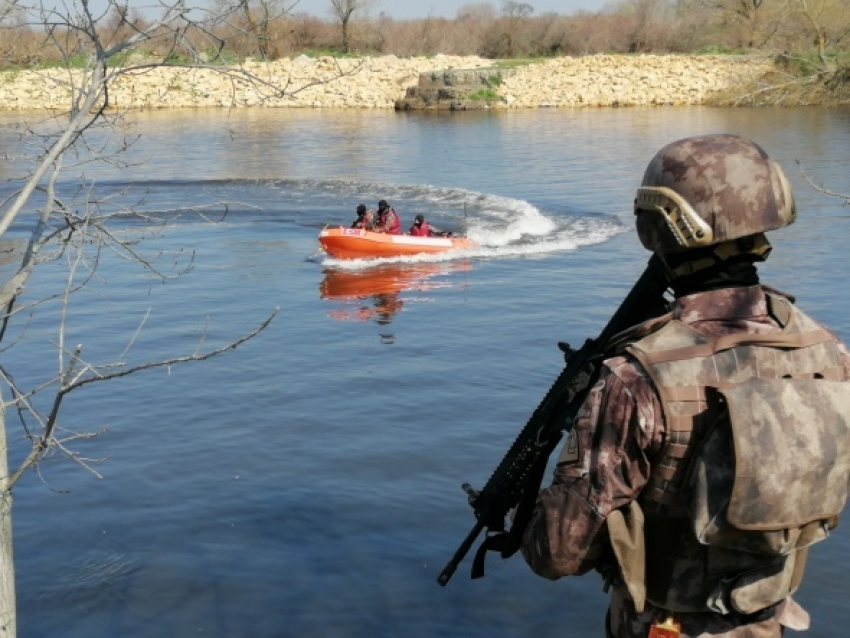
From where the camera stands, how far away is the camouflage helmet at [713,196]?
302cm

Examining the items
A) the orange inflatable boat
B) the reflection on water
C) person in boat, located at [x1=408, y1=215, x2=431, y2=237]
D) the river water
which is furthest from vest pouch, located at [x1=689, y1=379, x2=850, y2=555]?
person in boat, located at [x1=408, y1=215, x2=431, y2=237]

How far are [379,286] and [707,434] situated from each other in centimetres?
1798

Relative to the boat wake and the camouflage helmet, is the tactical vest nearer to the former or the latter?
the camouflage helmet

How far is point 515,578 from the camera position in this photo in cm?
802

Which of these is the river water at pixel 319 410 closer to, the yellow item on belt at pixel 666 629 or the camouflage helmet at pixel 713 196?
the camouflage helmet at pixel 713 196

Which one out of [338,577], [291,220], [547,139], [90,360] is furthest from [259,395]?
[547,139]

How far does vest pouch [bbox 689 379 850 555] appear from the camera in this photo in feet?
9.41

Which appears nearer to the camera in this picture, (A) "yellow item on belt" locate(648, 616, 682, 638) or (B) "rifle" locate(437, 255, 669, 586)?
(A) "yellow item on belt" locate(648, 616, 682, 638)

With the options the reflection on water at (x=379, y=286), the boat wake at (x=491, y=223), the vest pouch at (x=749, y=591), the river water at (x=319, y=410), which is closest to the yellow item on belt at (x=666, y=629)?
the vest pouch at (x=749, y=591)

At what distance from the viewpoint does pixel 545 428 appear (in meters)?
3.49

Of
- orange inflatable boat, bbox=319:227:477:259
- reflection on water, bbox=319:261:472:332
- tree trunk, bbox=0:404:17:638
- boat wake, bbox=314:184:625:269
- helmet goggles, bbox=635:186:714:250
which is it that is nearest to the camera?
helmet goggles, bbox=635:186:714:250

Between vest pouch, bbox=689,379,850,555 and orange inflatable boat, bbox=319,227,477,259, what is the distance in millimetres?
19822

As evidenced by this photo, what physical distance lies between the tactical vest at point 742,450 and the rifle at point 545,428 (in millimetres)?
356

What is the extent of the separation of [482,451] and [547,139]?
3348 cm
